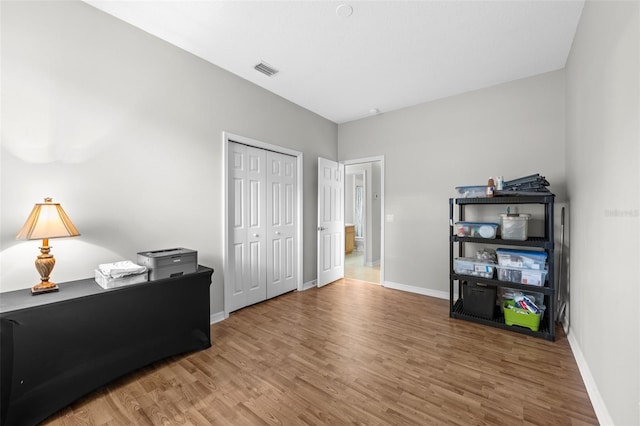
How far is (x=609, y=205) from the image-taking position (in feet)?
4.98

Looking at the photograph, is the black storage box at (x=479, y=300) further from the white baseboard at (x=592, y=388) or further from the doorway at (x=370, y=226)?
the doorway at (x=370, y=226)

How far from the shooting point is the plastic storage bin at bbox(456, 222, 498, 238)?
9.34 feet

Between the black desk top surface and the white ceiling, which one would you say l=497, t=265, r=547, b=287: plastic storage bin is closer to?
the white ceiling

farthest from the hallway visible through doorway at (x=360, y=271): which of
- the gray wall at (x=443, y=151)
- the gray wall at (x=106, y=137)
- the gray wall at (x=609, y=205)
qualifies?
the gray wall at (x=609, y=205)

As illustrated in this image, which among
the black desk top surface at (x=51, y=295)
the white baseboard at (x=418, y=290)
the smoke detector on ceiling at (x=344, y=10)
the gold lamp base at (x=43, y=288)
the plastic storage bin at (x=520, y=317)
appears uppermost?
the smoke detector on ceiling at (x=344, y=10)

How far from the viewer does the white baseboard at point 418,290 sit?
370cm

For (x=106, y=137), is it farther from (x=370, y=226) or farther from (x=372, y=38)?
(x=370, y=226)

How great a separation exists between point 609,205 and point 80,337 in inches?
129

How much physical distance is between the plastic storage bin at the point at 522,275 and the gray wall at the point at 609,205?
27 centimetres

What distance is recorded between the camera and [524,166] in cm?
318

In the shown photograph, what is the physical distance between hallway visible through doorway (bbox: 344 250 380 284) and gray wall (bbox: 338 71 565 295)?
60 cm

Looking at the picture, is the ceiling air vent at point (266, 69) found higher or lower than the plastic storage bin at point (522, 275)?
higher

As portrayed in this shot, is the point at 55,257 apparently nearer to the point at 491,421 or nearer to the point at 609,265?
the point at 491,421

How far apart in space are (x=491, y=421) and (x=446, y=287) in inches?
87.9
